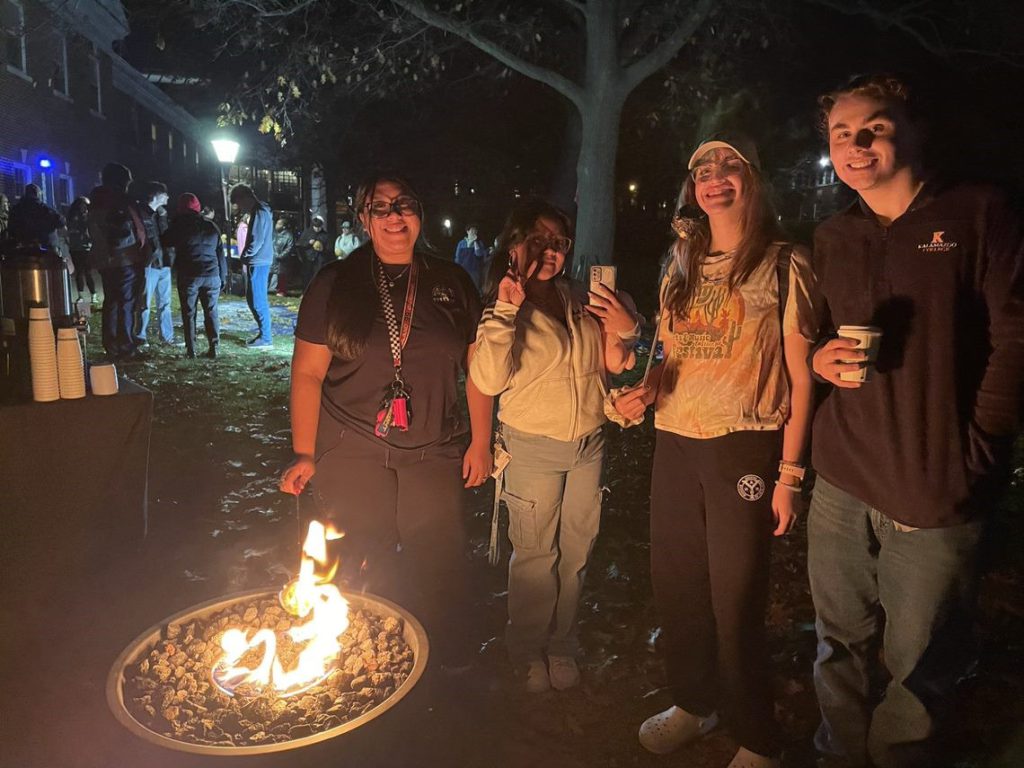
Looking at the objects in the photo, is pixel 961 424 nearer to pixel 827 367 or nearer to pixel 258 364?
pixel 827 367

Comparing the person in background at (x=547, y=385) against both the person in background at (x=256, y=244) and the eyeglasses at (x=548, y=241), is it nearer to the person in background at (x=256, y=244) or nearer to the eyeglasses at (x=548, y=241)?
the eyeglasses at (x=548, y=241)

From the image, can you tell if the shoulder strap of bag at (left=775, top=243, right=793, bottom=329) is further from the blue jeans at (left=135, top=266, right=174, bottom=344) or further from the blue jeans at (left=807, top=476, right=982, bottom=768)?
the blue jeans at (left=135, top=266, right=174, bottom=344)

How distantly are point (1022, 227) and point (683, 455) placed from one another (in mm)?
1240

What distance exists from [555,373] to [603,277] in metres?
0.45

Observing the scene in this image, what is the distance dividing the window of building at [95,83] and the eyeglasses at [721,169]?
29.8 metres

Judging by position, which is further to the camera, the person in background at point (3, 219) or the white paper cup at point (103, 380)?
the person in background at point (3, 219)

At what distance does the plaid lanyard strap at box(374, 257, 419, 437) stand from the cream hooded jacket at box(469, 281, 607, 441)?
0.30 metres

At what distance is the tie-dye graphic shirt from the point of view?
2514 mm

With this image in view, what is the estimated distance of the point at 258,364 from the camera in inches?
406

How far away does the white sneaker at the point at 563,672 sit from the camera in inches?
133

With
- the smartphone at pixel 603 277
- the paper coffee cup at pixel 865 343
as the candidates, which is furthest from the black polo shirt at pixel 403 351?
the paper coffee cup at pixel 865 343

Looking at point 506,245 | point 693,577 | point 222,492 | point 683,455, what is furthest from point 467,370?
point 222,492

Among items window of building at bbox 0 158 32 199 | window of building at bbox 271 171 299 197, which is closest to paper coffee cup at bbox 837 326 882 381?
window of building at bbox 0 158 32 199

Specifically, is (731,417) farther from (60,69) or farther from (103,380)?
(60,69)
